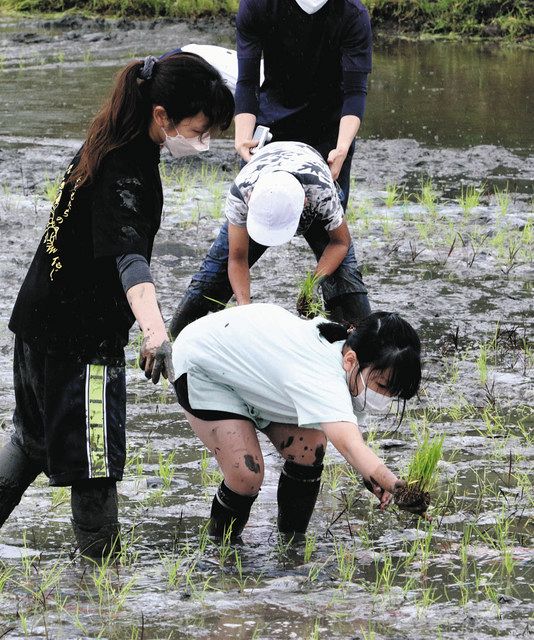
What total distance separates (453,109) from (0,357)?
7106mm

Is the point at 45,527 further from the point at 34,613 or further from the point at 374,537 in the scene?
the point at 374,537

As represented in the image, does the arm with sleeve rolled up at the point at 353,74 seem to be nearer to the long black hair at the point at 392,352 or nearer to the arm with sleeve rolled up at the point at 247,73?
the arm with sleeve rolled up at the point at 247,73

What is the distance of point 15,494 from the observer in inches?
133

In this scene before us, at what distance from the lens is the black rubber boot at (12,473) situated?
132 inches

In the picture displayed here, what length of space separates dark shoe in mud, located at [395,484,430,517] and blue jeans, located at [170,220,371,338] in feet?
6.19

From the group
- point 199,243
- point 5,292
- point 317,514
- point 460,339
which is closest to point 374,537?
point 317,514

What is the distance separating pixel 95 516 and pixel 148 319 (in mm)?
647

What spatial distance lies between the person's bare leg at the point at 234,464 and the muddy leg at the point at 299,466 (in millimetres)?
104

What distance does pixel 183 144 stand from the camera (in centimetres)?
325

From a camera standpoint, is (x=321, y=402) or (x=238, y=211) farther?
(x=238, y=211)

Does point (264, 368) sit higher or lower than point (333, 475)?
higher

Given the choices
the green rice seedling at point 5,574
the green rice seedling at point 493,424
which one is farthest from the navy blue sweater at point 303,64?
the green rice seedling at point 5,574

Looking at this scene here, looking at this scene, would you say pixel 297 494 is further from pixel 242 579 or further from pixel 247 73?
pixel 247 73

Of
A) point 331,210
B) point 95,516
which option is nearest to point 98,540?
point 95,516
